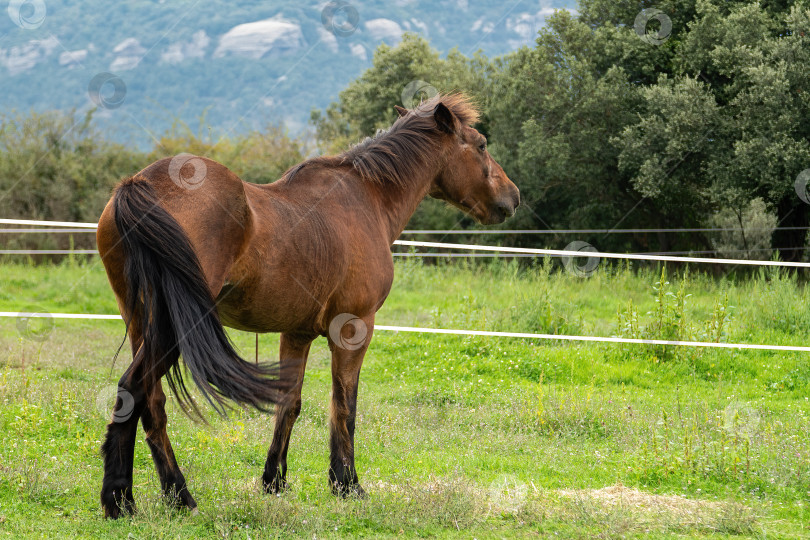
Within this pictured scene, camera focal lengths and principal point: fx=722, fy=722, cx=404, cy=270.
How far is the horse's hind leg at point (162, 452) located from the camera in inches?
153

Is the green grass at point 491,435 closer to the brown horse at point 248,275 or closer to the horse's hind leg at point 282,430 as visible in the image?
the horse's hind leg at point 282,430

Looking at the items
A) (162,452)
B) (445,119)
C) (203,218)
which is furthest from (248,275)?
(445,119)

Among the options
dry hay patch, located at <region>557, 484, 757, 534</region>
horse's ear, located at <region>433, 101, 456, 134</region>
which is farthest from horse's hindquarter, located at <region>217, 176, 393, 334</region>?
dry hay patch, located at <region>557, 484, 757, 534</region>

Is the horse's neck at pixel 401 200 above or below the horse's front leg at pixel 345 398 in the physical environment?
above

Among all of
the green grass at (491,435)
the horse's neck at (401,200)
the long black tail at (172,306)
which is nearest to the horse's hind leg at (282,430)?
the green grass at (491,435)

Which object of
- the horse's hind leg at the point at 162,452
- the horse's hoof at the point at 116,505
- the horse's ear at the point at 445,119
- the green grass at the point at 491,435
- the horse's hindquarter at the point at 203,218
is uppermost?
the horse's ear at the point at 445,119

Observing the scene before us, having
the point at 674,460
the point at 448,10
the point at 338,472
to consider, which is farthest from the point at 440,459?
the point at 448,10

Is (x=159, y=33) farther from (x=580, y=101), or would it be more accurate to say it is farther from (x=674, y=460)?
(x=674, y=460)

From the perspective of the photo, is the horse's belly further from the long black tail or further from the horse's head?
the horse's head

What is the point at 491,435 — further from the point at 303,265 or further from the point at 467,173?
the point at 303,265

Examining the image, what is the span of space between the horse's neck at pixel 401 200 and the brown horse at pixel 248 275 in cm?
1

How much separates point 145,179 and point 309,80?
12647 cm

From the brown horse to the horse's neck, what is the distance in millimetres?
11

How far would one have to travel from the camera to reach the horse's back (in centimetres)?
372
